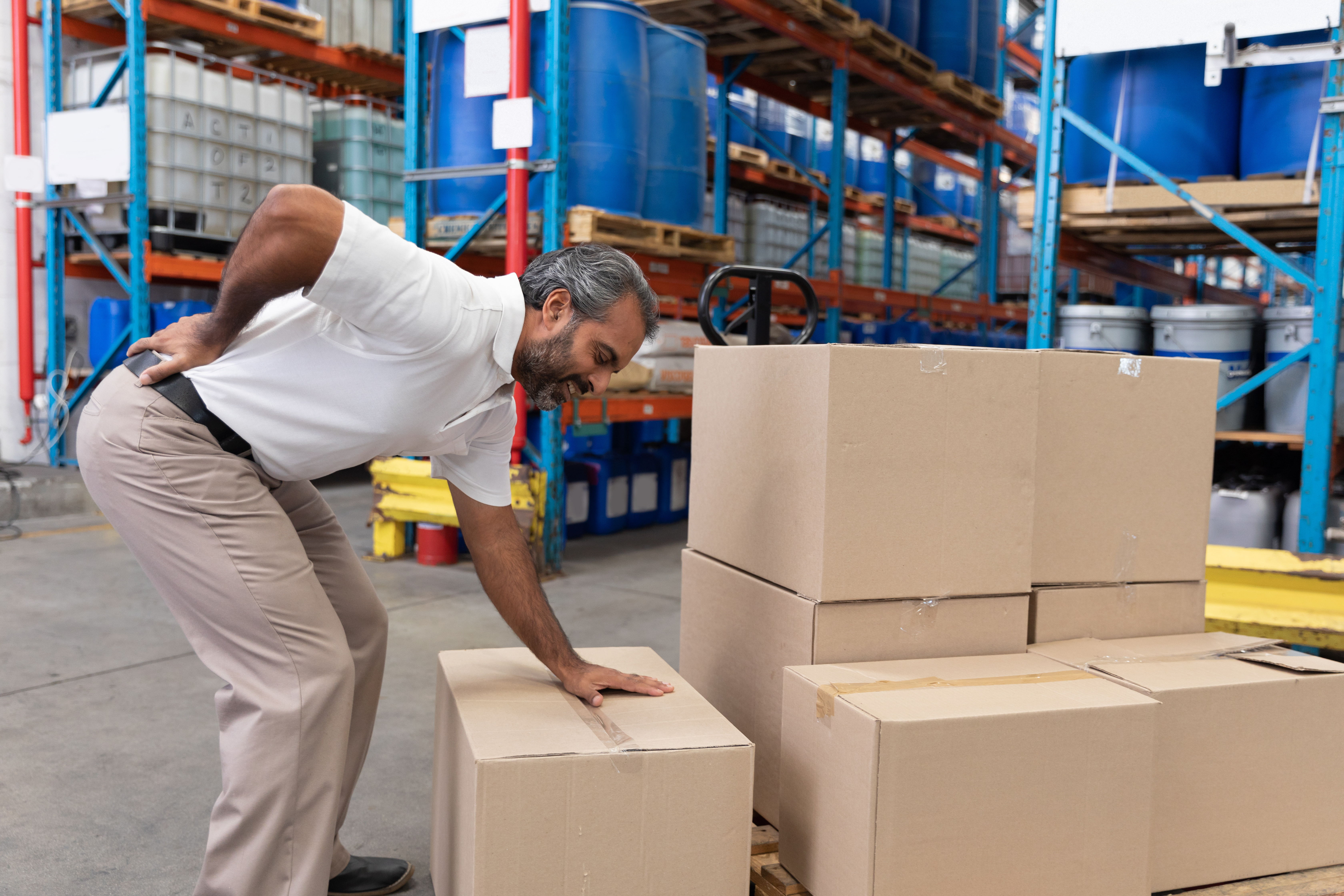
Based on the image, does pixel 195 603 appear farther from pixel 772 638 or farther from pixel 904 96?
pixel 904 96

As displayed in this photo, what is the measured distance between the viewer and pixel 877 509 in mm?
1951

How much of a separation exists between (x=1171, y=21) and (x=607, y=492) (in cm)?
420

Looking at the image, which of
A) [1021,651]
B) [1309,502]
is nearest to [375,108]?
[1309,502]

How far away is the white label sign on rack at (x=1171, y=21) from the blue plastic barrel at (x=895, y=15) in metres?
3.84

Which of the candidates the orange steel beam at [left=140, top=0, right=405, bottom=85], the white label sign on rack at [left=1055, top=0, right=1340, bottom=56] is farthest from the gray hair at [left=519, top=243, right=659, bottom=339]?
the orange steel beam at [left=140, top=0, right=405, bottom=85]

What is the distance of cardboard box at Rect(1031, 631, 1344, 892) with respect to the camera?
1.95 m

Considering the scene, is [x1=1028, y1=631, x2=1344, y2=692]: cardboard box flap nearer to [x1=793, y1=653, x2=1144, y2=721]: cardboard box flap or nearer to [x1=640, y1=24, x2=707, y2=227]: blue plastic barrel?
[x1=793, y1=653, x2=1144, y2=721]: cardboard box flap

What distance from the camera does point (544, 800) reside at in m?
1.63

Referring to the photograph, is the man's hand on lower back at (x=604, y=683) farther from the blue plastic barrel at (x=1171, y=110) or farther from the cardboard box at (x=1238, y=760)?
the blue plastic barrel at (x=1171, y=110)

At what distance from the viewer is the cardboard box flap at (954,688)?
173cm

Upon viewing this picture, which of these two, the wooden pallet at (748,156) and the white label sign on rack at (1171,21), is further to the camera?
the wooden pallet at (748,156)

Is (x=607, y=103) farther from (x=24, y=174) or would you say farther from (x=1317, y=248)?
(x=24, y=174)

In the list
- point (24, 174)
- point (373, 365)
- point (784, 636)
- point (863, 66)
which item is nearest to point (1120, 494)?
point (784, 636)

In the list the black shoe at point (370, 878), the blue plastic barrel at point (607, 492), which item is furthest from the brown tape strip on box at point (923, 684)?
the blue plastic barrel at point (607, 492)
